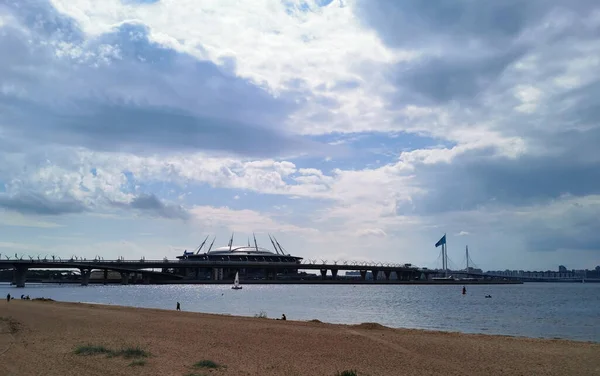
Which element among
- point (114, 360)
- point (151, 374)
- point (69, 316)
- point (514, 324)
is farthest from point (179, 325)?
point (514, 324)

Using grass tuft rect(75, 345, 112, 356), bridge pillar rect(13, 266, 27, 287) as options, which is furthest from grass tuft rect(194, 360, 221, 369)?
bridge pillar rect(13, 266, 27, 287)

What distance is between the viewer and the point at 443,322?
50125mm

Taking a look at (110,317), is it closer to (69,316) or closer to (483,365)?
(69,316)

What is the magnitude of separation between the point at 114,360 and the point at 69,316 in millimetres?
23634

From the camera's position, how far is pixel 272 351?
25578 mm

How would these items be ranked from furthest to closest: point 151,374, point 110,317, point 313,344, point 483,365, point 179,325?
point 110,317
point 179,325
point 313,344
point 483,365
point 151,374

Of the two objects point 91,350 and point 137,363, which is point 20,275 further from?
point 137,363

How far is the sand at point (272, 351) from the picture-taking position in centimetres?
2056

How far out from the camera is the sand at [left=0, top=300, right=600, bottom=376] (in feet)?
67.5

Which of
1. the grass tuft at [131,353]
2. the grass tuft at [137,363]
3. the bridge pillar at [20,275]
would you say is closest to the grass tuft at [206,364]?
the grass tuft at [137,363]

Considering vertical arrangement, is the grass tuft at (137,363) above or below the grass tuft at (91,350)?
below

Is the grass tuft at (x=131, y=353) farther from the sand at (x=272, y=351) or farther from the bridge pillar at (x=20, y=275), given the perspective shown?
the bridge pillar at (x=20, y=275)

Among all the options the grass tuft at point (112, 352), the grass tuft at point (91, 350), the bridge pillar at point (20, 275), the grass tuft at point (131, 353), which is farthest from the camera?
the bridge pillar at point (20, 275)

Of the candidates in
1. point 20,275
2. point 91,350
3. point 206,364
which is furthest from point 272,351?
point 20,275
